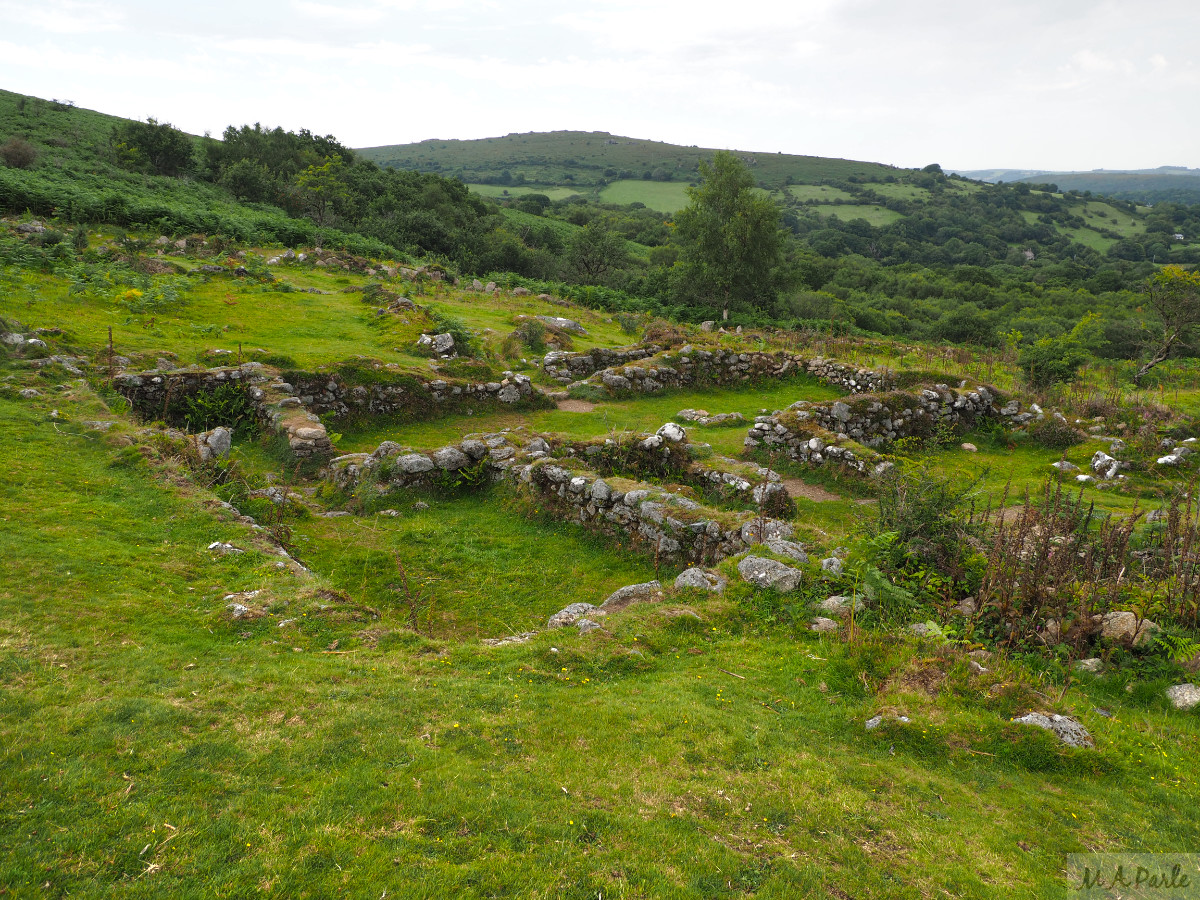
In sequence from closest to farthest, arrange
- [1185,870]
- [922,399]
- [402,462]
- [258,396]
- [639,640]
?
[1185,870] → [639,640] → [402,462] → [258,396] → [922,399]

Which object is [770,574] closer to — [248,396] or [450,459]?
[450,459]

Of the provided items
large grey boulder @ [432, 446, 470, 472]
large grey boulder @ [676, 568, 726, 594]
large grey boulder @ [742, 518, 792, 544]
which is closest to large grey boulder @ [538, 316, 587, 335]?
large grey boulder @ [432, 446, 470, 472]

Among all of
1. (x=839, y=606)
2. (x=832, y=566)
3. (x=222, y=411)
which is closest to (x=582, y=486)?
(x=832, y=566)

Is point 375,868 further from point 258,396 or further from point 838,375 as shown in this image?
point 838,375

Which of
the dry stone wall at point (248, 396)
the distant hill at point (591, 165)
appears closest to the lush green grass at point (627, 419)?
the dry stone wall at point (248, 396)

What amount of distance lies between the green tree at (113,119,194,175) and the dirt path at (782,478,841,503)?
49.2 m

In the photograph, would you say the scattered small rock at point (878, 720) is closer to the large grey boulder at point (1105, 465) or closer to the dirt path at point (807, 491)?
the dirt path at point (807, 491)

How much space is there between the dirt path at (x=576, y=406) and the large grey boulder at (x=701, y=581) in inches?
446

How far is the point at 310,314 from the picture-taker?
23688 mm

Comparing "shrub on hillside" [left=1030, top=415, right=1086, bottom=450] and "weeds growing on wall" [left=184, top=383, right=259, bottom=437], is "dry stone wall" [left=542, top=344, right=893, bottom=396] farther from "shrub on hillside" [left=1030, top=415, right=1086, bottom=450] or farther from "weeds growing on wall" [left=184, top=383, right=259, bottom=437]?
"weeds growing on wall" [left=184, top=383, right=259, bottom=437]

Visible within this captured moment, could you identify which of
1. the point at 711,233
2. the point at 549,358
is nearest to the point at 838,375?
the point at 549,358

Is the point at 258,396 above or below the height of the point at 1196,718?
above

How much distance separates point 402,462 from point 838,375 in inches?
679

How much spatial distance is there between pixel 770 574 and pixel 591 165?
178 meters
